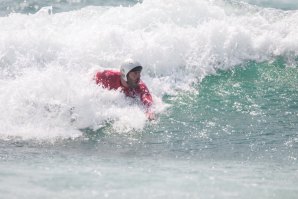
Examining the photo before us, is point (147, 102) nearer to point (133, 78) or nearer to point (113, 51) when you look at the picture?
point (133, 78)

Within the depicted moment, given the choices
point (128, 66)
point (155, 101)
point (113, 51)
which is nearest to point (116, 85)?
point (128, 66)

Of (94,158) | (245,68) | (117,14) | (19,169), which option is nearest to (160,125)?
(94,158)

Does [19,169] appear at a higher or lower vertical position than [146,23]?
lower

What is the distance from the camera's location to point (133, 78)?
8664mm

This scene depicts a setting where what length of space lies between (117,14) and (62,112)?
255 inches

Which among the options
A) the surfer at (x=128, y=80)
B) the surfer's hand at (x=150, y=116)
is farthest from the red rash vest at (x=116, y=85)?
the surfer's hand at (x=150, y=116)

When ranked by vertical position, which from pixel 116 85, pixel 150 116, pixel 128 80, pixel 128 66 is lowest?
pixel 150 116

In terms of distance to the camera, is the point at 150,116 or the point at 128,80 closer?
the point at 150,116

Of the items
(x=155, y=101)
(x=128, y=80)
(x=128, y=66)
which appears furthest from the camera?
(x=155, y=101)

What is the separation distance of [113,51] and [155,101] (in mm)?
2338

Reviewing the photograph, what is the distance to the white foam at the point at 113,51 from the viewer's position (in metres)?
7.77

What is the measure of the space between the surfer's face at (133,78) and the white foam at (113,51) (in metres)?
0.33

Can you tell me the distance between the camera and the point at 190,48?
11.7m

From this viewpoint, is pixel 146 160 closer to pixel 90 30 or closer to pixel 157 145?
pixel 157 145
